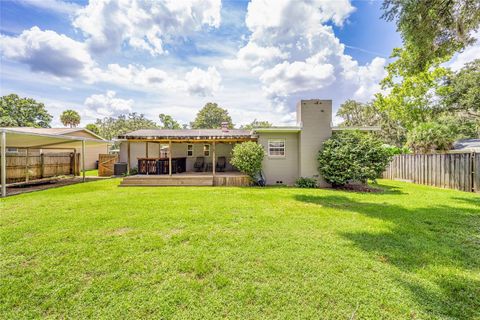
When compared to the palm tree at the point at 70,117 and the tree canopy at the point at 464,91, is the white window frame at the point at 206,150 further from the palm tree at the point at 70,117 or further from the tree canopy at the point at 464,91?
the palm tree at the point at 70,117

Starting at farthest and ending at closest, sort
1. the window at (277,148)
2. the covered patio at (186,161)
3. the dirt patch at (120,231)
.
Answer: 1. the window at (277,148)
2. the covered patio at (186,161)
3. the dirt patch at (120,231)

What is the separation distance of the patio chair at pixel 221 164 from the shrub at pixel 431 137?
12.9 m

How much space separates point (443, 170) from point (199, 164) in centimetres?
1307

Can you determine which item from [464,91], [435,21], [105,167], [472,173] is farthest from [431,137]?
[105,167]

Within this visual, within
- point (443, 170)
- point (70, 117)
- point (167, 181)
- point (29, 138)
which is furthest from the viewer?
point (70, 117)

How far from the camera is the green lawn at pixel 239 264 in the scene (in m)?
2.42

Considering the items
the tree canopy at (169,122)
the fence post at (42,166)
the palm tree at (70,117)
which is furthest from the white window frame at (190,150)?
the tree canopy at (169,122)

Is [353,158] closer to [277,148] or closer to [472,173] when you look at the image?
[277,148]

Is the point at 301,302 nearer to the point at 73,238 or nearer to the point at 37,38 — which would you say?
the point at 73,238

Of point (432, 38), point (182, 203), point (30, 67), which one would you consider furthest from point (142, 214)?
point (30, 67)

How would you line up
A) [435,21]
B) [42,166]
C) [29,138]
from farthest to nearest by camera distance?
[42,166] → [29,138] → [435,21]

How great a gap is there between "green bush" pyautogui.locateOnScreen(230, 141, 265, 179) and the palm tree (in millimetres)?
31869

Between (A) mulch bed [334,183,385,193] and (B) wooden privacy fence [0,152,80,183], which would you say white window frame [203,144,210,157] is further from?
(B) wooden privacy fence [0,152,80,183]

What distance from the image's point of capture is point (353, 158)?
998cm
